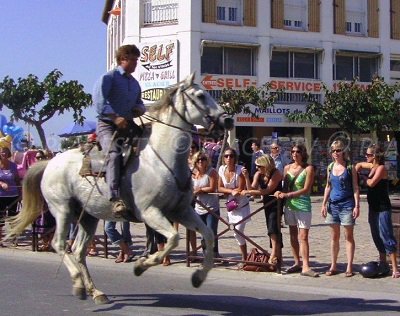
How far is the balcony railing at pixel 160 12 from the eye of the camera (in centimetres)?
2892

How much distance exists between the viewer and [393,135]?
31812mm

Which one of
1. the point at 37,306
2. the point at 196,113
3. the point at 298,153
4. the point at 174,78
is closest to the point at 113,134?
the point at 196,113

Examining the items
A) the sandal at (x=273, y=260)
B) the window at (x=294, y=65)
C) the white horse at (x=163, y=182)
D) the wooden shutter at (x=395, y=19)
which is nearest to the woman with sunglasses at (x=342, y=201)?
the sandal at (x=273, y=260)

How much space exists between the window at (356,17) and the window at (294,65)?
2439 mm

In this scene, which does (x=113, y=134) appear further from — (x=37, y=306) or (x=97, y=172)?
(x=37, y=306)

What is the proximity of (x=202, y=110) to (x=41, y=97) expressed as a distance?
24994 mm

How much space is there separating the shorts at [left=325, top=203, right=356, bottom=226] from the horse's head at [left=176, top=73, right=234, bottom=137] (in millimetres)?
3491

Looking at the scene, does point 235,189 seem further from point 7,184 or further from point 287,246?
point 7,184

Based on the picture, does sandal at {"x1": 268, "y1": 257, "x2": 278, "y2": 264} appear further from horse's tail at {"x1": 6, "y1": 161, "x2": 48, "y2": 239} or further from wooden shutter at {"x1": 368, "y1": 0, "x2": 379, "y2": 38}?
wooden shutter at {"x1": 368, "y1": 0, "x2": 379, "y2": 38}

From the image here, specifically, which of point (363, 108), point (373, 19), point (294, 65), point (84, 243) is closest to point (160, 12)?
point (294, 65)

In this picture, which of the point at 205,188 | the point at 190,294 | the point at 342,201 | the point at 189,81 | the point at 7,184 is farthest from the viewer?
the point at 7,184

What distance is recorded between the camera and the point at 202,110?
7219 mm

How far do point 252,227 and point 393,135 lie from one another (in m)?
17.9

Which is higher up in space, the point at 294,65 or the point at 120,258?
the point at 294,65
